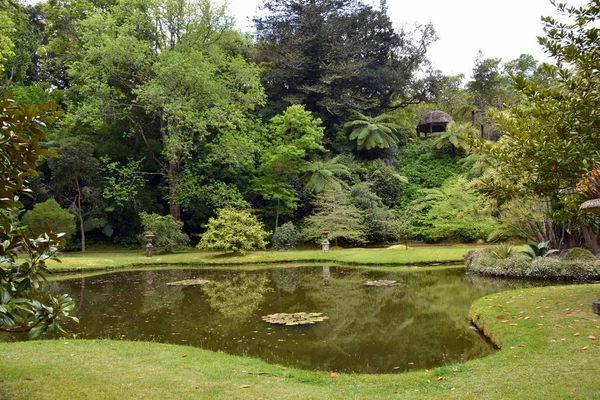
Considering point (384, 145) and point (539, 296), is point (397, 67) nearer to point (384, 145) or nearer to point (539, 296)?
point (384, 145)

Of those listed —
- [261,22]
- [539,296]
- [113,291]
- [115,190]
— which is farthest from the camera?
[261,22]

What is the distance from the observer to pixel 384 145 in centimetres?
2344

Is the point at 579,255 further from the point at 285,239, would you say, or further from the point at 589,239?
the point at 285,239

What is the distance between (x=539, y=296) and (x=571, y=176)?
455cm

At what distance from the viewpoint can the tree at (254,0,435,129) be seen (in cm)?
2377

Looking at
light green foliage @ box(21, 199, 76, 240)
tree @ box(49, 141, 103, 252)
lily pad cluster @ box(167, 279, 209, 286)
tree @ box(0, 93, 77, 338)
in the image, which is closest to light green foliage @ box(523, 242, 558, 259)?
lily pad cluster @ box(167, 279, 209, 286)

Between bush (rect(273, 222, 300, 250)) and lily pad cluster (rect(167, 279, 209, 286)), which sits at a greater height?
bush (rect(273, 222, 300, 250))

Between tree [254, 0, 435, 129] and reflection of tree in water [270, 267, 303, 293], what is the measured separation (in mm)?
11602

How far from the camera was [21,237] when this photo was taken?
2.88 m

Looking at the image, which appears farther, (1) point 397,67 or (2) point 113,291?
(1) point 397,67

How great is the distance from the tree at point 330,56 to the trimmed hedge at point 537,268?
44.3 ft

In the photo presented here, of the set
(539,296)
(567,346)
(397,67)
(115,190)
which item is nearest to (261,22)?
(397,67)

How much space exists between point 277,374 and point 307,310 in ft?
12.8

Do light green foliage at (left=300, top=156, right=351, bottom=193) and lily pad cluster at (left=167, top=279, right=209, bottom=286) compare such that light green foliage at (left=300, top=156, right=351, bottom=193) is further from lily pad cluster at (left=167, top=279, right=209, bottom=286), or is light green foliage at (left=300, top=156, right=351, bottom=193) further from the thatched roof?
the thatched roof
